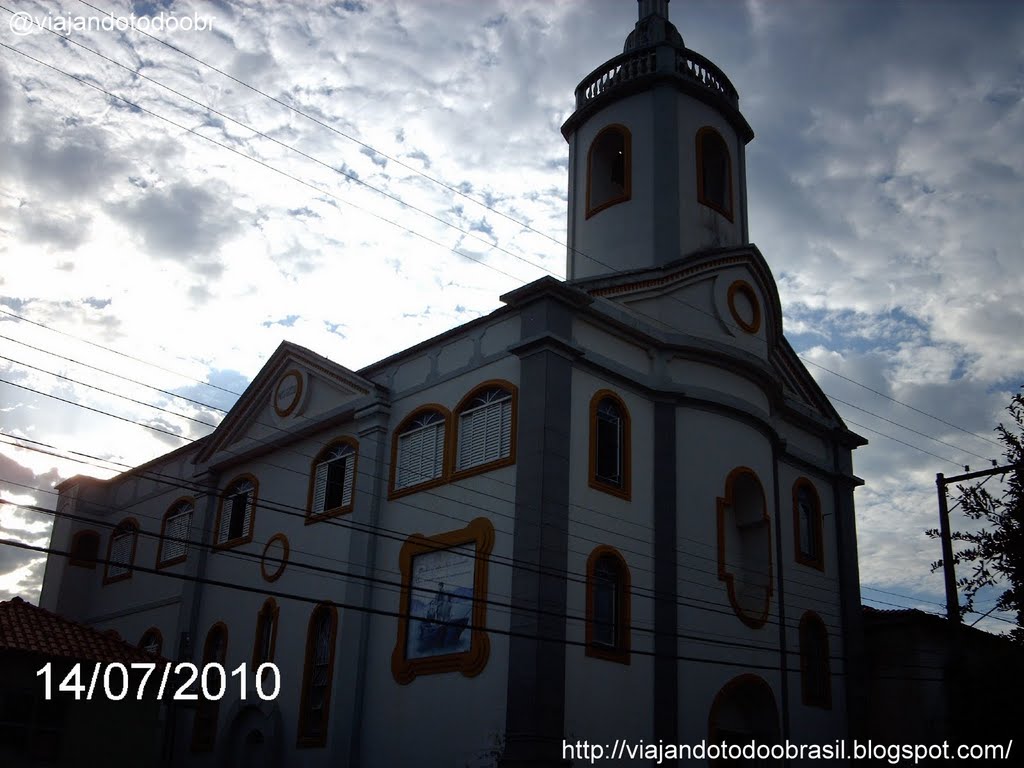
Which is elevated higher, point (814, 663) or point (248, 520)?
point (248, 520)

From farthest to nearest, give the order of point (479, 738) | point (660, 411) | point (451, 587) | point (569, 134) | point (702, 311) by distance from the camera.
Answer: point (569, 134) → point (702, 311) → point (660, 411) → point (451, 587) → point (479, 738)

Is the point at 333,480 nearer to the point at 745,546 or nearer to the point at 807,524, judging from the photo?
the point at 745,546

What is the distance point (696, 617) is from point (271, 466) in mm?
12083

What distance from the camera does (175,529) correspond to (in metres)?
32.5

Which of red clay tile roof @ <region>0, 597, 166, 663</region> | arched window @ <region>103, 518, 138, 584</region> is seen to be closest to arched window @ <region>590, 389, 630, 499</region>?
red clay tile roof @ <region>0, 597, 166, 663</region>

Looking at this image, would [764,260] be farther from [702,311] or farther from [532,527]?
[532,527]

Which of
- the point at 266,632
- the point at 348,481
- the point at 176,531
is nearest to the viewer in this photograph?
the point at 348,481

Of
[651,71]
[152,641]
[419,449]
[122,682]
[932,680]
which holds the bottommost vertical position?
[122,682]

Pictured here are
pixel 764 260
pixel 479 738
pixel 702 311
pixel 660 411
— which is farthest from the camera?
pixel 764 260

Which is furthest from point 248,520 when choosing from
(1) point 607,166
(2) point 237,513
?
(1) point 607,166

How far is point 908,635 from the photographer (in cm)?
2678

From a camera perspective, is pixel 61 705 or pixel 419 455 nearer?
pixel 61 705

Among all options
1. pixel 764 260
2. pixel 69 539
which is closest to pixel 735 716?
pixel 764 260

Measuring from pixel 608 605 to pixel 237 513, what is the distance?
1240cm
